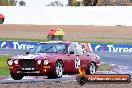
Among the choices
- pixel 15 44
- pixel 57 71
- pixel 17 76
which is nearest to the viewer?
pixel 57 71

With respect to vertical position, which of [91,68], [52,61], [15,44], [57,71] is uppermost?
[52,61]

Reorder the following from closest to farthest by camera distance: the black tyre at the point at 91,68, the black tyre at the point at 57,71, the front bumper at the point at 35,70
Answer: the front bumper at the point at 35,70
the black tyre at the point at 57,71
the black tyre at the point at 91,68

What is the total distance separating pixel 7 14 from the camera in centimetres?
5784

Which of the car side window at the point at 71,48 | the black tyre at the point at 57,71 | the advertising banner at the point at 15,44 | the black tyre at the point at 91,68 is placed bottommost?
the advertising banner at the point at 15,44

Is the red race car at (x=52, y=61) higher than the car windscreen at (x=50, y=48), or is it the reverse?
the car windscreen at (x=50, y=48)

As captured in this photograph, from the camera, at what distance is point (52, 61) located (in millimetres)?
18781

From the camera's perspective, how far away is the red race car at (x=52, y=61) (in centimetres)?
1866

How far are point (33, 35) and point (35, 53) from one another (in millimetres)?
35402

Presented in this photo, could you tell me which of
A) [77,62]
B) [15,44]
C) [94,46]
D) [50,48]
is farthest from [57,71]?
[15,44]

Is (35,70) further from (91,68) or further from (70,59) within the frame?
Answer: (91,68)

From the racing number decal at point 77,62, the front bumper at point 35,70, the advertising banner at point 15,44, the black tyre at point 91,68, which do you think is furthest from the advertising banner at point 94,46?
the front bumper at point 35,70

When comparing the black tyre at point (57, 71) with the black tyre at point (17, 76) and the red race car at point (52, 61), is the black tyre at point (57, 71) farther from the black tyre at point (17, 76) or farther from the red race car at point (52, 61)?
the black tyre at point (17, 76)

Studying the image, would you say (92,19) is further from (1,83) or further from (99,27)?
(1,83)

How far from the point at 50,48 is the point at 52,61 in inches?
47.2
